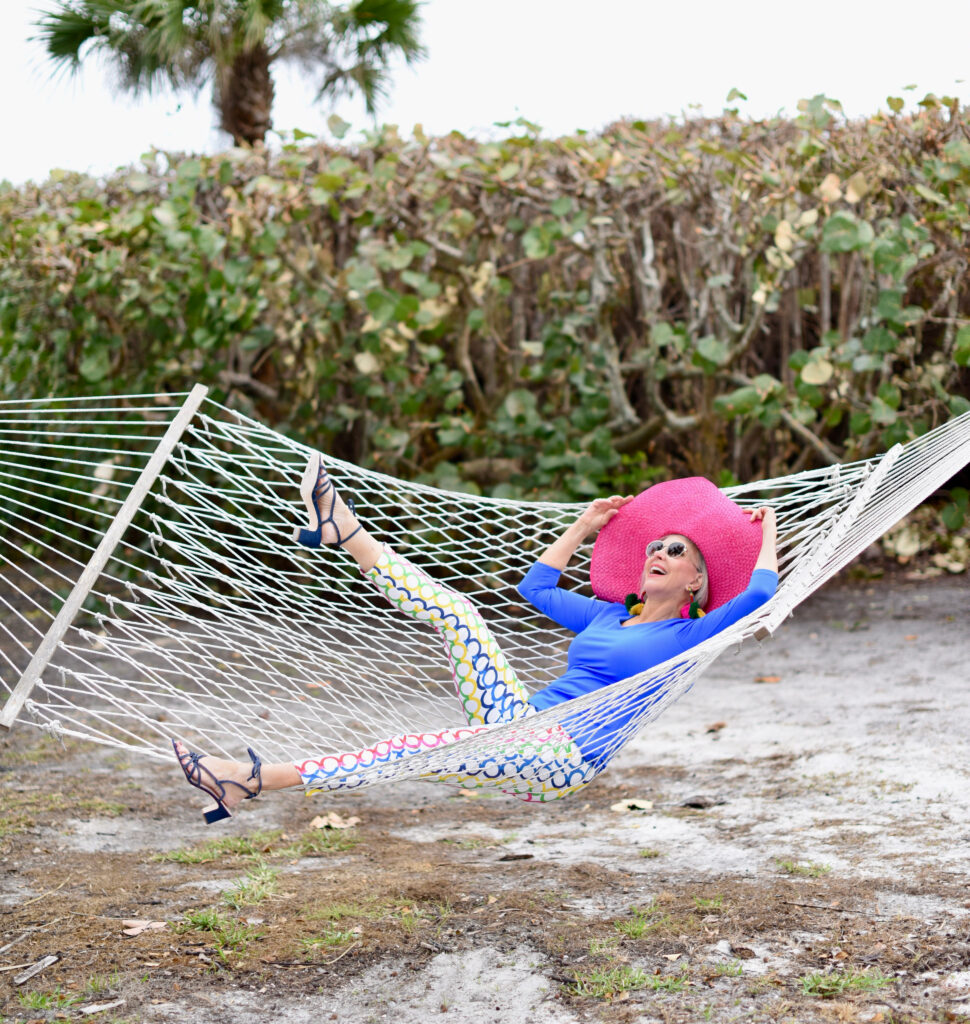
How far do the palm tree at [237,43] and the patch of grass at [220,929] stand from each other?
4.99 metres

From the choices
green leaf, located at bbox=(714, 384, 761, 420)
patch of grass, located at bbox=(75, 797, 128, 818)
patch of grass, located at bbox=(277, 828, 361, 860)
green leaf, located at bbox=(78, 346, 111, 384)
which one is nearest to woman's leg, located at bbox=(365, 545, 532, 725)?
patch of grass, located at bbox=(277, 828, 361, 860)

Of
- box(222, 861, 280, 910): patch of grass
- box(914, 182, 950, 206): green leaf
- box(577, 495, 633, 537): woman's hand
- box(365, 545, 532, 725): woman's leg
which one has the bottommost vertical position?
box(222, 861, 280, 910): patch of grass

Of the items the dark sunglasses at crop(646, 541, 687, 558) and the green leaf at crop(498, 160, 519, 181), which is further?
the green leaf at crop(498, 160, 519, 181)

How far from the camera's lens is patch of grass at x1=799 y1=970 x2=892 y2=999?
5.29ft

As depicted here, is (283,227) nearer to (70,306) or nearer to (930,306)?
(70,306)

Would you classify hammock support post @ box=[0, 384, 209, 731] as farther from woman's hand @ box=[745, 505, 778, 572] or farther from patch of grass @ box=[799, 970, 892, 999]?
patch of grass @ box=[799, 970, 892, 999]

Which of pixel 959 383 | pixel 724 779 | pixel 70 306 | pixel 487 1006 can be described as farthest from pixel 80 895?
pixel 959 383

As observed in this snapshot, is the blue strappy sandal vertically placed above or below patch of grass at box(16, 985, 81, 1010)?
above

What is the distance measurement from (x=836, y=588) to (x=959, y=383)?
99 cm

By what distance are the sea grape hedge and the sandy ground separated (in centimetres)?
141

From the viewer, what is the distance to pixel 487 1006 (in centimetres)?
165

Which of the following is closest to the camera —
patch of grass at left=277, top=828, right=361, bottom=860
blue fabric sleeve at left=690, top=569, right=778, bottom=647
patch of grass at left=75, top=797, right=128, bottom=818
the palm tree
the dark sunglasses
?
blue fabric sleeve at left=690, top=569, right=778, bottom=647

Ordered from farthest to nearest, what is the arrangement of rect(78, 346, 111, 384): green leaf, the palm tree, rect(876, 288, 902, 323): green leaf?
1. the palm tree
2. rect(78, 346, 111, 384): green leaf
3. rect(876, 288, 902, 323): green leaf

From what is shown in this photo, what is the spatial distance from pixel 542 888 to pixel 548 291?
2835mm
